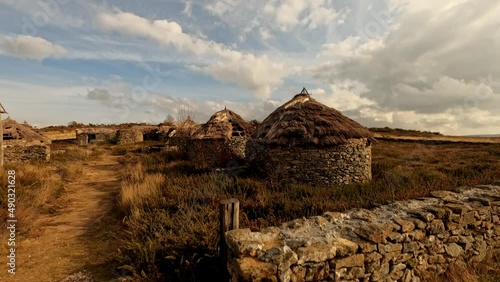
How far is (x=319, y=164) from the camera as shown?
396 inches

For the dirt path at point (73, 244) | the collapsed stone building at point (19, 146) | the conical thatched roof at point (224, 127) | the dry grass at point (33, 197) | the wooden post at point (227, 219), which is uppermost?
the conical thatched roof at point (224, 127)

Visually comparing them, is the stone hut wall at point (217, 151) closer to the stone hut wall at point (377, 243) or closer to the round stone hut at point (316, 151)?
the round stone hut at point (316, 151)

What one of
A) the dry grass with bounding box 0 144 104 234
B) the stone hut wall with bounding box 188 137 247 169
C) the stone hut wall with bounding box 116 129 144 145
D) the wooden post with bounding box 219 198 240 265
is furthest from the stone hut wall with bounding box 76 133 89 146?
the wooden post with bounding box 219 198 240 265

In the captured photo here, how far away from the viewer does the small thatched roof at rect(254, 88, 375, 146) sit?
10.1m

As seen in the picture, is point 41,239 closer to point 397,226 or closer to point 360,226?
point 360,226

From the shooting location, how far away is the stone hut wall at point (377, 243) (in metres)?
3.39

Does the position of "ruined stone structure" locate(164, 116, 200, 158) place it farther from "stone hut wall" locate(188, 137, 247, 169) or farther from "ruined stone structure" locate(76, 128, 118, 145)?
"ruined stone structure" locate(76, 128, 118, 145)

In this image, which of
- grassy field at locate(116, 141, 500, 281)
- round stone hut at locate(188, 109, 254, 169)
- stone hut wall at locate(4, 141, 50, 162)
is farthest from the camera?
stone hut wall at locate(4, 141, 50, 162)

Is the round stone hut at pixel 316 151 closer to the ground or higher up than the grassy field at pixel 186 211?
higher up

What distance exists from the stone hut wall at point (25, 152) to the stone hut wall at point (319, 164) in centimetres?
1434

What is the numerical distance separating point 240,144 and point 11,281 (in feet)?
40.3

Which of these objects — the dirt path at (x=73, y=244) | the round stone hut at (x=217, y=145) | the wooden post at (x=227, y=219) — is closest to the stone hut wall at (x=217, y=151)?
the round stone hut at (x=217, y=145)

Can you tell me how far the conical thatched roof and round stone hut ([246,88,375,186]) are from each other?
5.27 metres

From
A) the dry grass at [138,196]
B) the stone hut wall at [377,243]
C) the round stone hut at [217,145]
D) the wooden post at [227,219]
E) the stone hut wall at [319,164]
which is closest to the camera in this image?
the stone hut wall at [377,243]
